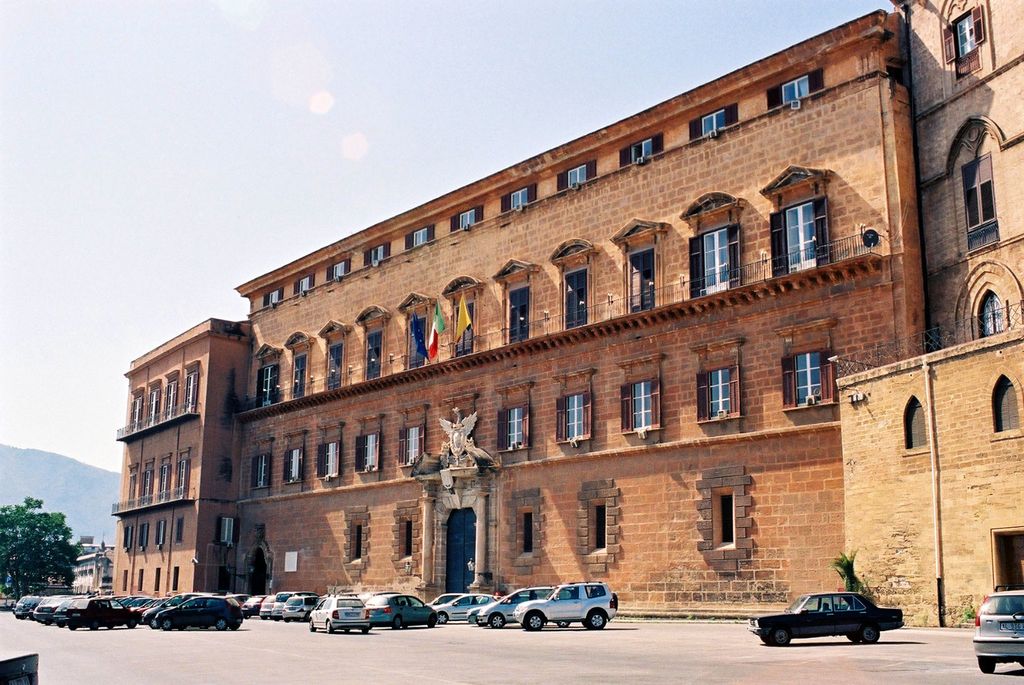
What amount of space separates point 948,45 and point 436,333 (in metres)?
23.2

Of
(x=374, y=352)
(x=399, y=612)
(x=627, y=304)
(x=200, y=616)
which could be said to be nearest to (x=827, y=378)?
(x=627, y=304)

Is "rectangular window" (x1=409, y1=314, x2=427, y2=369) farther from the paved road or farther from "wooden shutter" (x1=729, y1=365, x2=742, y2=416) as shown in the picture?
the paved road

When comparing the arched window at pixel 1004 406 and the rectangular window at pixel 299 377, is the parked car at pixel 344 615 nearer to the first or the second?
the arched window at pixel 1004 406

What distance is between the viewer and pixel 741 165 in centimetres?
3591

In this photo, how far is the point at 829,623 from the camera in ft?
79.3

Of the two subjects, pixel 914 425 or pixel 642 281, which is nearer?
pixel 914 425

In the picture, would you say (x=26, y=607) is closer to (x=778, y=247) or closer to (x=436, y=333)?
(x=436, y=333)

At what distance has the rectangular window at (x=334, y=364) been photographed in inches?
2109

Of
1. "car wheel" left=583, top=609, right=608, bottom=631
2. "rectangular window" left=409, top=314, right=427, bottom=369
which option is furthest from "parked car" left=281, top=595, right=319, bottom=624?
"car wheel" left=583, top=609, right=608, bottom=631

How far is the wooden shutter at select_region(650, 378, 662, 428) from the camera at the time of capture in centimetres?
3678

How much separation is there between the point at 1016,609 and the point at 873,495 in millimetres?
12578

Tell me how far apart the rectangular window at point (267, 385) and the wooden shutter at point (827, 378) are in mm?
34005

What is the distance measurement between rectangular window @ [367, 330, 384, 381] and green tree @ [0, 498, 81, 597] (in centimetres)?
7680

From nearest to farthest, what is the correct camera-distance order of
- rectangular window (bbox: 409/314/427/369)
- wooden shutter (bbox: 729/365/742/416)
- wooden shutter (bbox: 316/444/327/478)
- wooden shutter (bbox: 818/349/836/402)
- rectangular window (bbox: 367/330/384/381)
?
wooden shutter (bbox: 818/349/836/402) → wooden shutter (bbox: 729/365/742/416) → rectangular window (bbox: 409/314/427/369) → rectangular window (bbox: 367/330/384/381) → wooden shutter (bbox: 316/444/327/478)
